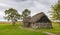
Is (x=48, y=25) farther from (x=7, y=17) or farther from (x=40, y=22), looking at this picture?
(x=7, y=17)

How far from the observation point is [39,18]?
7269 centimetres

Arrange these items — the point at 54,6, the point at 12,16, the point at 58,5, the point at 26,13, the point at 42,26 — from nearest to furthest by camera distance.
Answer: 1. the point at 58,5
2. the point at 54,6
3. the point at 42,26
4. the point at 12,16
5. the point at 26,13

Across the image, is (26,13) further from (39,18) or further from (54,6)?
(54,6)

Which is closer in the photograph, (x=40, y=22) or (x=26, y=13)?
(x=40, y=22)

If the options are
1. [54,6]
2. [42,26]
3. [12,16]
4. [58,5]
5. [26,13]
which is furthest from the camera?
[26,13]

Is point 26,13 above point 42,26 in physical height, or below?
above

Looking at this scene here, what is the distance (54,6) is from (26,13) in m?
109

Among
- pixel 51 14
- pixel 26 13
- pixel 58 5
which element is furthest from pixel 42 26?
pixel 26 13

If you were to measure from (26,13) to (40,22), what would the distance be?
272ft

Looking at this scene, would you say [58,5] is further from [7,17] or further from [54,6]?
[7,17]

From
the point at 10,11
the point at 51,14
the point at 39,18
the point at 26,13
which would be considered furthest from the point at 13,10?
the point at 51,14

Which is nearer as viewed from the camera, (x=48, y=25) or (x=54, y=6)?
(x=54, y=6)

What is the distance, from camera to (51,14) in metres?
47.4

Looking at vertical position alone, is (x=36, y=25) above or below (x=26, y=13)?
below
